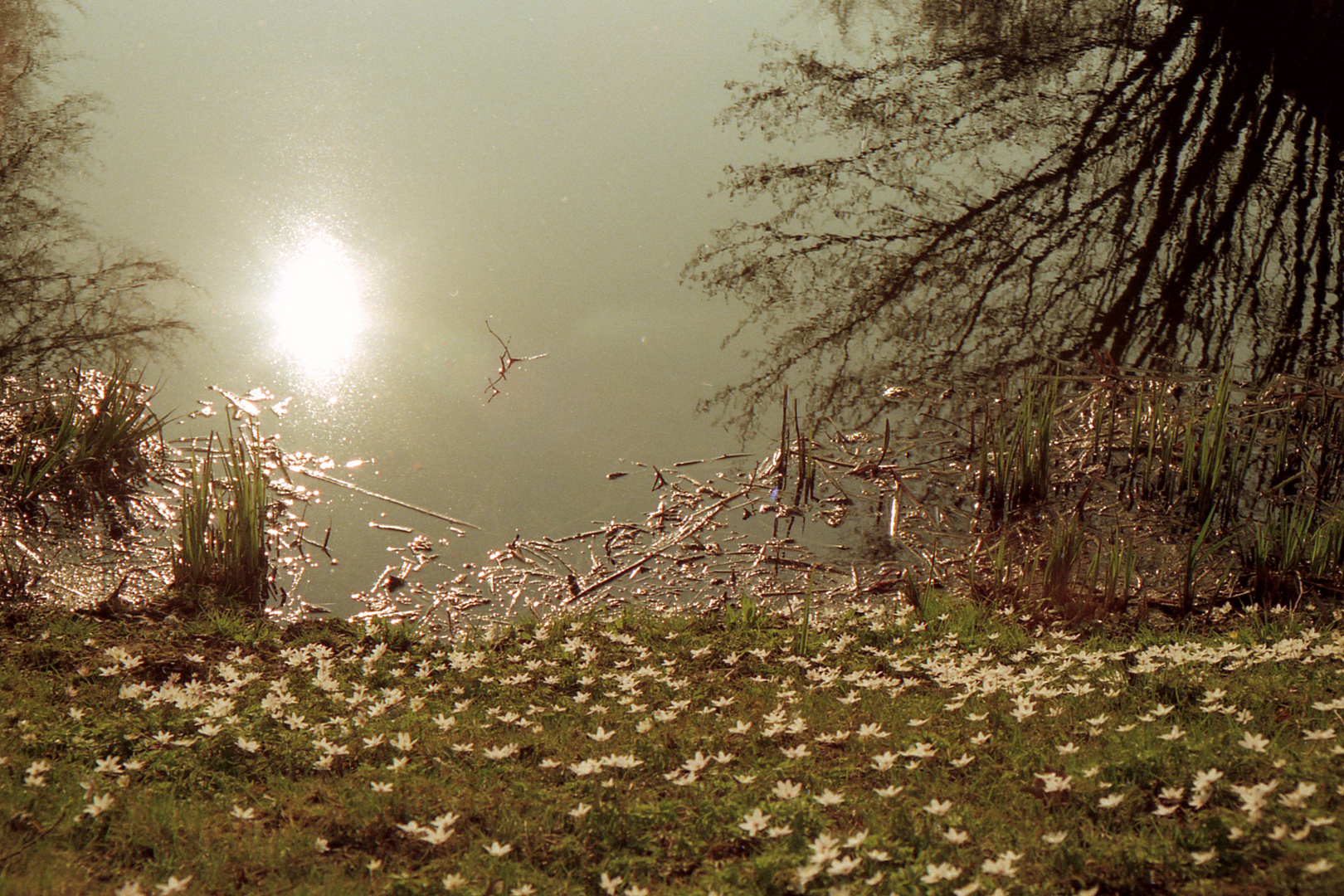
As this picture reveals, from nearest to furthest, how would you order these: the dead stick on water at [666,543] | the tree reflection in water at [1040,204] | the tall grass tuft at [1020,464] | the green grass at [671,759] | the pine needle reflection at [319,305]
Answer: the green grass at [671,759]
the dead stick on water at [666,543]
the tall grass tuft at [1020,464]
the pine needle reflection at [319,305]
the tree reflection in water at [1040,204]

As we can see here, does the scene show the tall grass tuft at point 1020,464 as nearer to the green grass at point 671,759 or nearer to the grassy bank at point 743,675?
the grassy bank at point 743,675

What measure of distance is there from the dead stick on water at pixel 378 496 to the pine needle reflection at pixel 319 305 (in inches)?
43.5

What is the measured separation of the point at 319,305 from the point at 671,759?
5.25 meters

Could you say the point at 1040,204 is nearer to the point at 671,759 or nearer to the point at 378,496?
the point at 378,496

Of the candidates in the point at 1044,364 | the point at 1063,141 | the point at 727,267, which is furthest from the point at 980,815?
the point at 1063,141

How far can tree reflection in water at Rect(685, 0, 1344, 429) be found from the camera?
292 inches

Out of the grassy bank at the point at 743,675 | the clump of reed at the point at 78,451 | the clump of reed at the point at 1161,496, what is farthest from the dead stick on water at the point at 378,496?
the clump of reed at the point at 1161,496

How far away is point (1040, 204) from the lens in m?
9.29

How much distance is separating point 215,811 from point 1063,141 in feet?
33.3

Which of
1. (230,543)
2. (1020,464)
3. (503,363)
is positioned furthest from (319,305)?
(1020,464)

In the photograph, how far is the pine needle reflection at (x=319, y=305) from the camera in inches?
271

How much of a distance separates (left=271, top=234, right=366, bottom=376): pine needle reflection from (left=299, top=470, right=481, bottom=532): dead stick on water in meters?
1.11

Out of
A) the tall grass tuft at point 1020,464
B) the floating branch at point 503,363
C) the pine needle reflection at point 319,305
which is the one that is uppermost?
the pine needle reflection at point 319,305

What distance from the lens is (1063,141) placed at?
34.5ft
